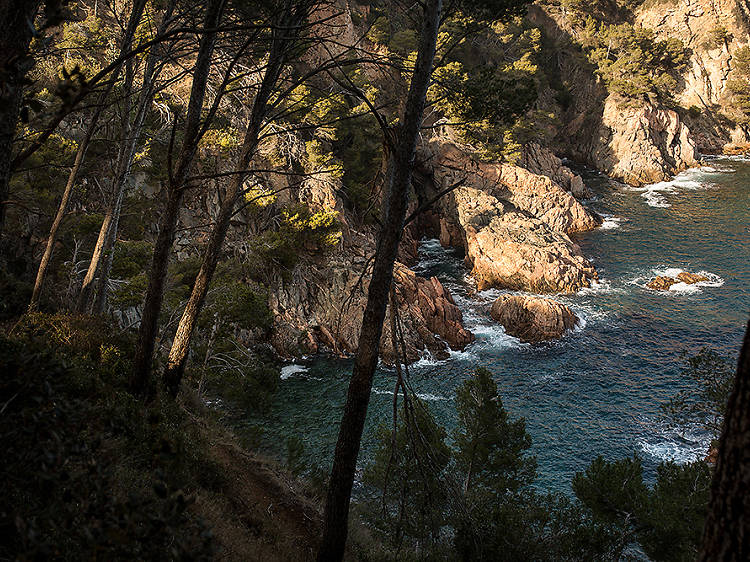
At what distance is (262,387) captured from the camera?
16.0m

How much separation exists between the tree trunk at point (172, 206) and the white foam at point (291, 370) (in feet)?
52.8

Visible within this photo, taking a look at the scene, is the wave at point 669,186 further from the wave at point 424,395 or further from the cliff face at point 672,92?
the wave at point 424,395

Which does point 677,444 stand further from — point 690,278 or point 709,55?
point 709,55

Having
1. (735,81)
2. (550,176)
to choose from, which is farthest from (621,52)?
(550,176)

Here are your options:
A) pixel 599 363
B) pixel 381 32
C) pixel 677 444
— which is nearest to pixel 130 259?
pixel 677 444

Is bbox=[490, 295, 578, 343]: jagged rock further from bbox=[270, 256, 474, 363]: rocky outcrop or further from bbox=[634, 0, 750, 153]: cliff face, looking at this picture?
bbox=[634, 0, 750, 153]: cliff face

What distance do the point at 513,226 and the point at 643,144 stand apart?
29.2 m

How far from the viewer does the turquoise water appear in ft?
62.8

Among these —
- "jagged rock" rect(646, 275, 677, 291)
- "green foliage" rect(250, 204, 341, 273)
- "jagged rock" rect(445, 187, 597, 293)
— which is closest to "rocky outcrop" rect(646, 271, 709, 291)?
"jagged rock" rect(646, 275, 677, 291)

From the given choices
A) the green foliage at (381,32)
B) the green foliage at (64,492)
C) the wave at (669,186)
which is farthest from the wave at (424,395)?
the wave at (669,186)

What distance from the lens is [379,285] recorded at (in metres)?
5.35

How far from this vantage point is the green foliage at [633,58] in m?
56.4

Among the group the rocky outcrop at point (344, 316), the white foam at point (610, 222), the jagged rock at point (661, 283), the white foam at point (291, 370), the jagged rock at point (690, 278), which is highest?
the white foam at point (610, 222)

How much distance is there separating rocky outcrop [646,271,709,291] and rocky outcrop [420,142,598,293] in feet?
12.9
